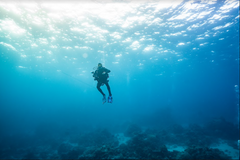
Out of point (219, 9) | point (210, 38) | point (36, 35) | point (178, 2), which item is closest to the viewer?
point (178, 2)

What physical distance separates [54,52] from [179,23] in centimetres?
2169

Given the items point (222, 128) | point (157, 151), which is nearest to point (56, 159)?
point (157, 151)

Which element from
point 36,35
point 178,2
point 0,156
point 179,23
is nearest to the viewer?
point 178,2

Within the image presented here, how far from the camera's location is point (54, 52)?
22.4m

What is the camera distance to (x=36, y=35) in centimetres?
1673

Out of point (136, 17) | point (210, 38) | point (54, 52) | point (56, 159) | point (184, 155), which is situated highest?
point (54, 52)

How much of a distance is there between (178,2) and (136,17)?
13.7 feet

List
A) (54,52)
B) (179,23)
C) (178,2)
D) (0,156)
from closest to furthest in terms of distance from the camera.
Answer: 1. (178,2)
2. (179,23)
3. (0,156)
4. (54,52)

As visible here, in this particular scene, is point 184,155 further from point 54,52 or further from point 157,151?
point 54,52

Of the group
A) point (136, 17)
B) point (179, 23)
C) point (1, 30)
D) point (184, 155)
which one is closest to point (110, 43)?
point (136, 17)

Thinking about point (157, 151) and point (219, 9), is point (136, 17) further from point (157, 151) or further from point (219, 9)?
point (157, 151)

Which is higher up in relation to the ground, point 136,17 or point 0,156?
point 136,17

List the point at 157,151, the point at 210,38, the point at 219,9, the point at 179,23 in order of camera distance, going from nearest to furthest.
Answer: the point at 157,151
the point at 219,9
the point at 179,23
the point at 210,38

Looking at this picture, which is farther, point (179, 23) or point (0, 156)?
point (0, 156)
